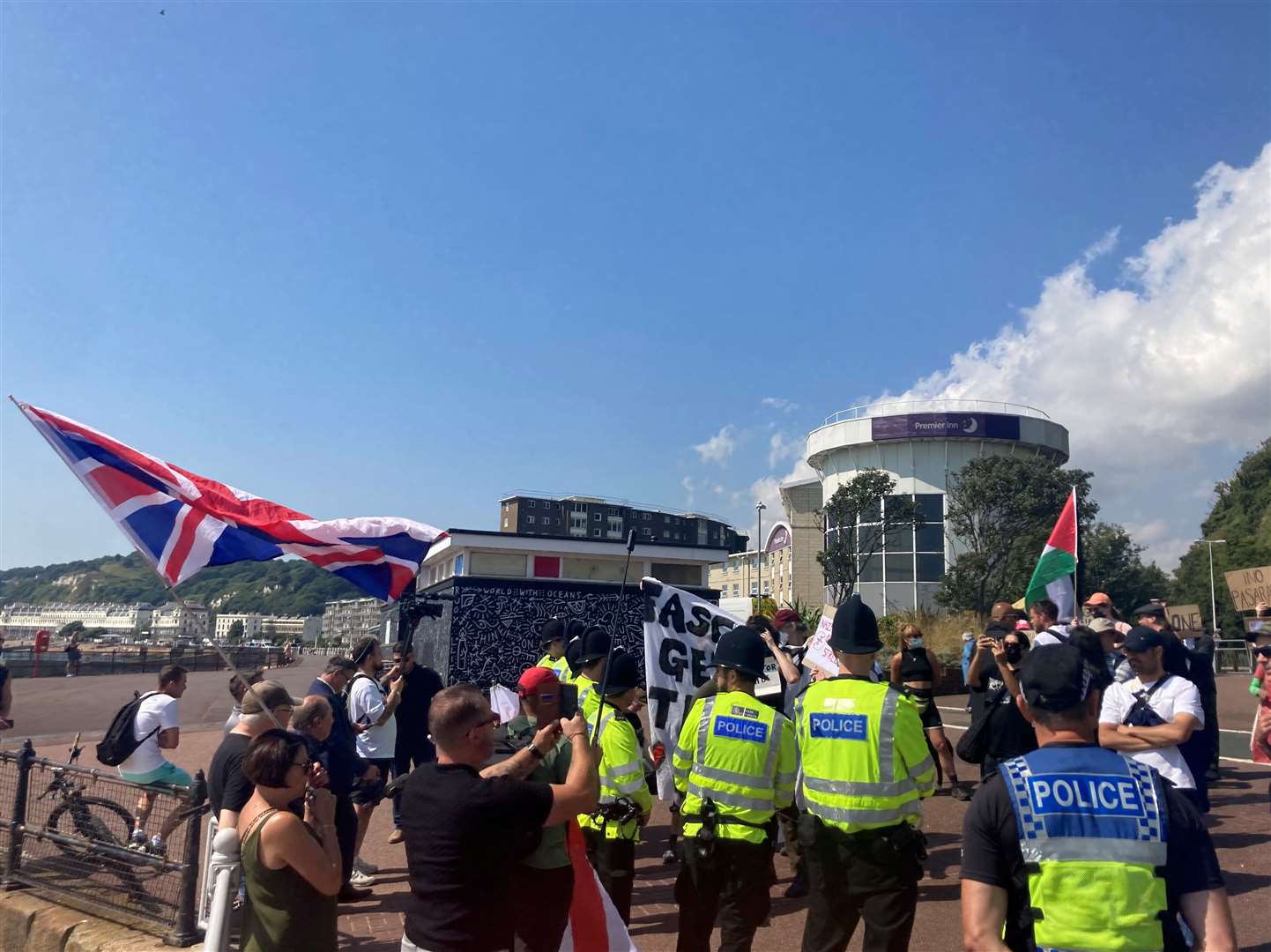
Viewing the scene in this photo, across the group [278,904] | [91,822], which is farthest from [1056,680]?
[91,822]

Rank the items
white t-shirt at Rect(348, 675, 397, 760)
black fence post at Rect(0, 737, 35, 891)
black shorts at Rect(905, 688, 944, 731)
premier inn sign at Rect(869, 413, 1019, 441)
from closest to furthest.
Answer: black fence post at Rect(0, 737, 35, 891), white t-shirt at Rect(348, 675, 397, 760), black shorts at Rect(905, 688, 944, 731), premier inn sign at Rect(869, 413, 1019, 441)

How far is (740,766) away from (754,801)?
0.18 m

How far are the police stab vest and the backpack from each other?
6.58 m

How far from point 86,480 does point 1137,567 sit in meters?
69.3

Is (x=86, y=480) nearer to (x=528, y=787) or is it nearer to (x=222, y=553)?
(x=222, y=553)

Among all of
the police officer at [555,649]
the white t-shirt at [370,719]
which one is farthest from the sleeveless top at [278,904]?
the white t-shirt at [370,719]

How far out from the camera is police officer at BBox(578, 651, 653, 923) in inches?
205

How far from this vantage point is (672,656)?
723cm

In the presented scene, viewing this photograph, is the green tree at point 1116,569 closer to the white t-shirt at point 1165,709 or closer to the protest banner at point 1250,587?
the protest banner at point 1250,587

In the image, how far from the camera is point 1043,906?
2.54 meters

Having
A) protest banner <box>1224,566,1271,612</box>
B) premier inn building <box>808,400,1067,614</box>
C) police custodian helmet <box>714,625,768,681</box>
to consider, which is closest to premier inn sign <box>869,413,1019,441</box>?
premier inn building <box>808,400,1067,614</box>

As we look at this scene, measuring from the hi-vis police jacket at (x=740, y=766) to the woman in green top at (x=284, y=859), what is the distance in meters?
1.87

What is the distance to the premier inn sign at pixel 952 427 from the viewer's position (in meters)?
59.1

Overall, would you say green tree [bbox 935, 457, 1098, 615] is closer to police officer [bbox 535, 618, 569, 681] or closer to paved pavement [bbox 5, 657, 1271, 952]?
paved pavement [bbox 5, 657, 1271, 952]
